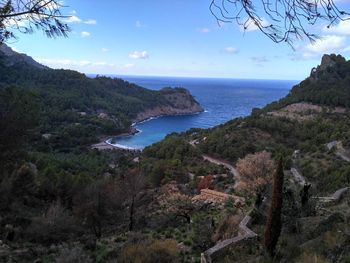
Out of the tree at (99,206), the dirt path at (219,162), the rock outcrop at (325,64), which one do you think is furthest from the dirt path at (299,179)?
the rock outcrop at (325,64)

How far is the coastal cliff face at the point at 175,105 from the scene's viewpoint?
5664 inches

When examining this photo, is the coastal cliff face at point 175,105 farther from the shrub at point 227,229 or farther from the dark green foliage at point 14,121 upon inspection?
the dark green foliage at point 14,121

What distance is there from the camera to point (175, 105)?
15075cm

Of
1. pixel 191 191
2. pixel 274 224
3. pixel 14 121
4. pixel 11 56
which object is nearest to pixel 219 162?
pixel 191 191

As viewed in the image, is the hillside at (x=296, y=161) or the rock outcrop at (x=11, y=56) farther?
the hillside at (x=296, y=161)

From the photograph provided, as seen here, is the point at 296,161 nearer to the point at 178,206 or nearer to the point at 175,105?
the point at 178,206

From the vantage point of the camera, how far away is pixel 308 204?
13.2 m

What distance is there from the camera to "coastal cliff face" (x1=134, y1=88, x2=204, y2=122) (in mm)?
143875

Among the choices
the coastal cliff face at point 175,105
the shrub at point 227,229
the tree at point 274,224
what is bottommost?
the coastal cliff face at point 175,105

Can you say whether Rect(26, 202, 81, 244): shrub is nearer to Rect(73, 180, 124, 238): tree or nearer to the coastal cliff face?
Rect(73, 180, 124, 238): tree

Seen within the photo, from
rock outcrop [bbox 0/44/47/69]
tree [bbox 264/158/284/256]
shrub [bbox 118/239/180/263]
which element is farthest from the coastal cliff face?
tree [bbox 264/158/284/256]

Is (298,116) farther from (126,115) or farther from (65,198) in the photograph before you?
(126,115)

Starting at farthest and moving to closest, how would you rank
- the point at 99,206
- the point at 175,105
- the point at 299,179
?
1. the point at 175,105
2. the point at 299,179
3. the point at 99,206

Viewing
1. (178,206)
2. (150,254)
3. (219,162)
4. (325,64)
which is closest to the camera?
(150,254)
